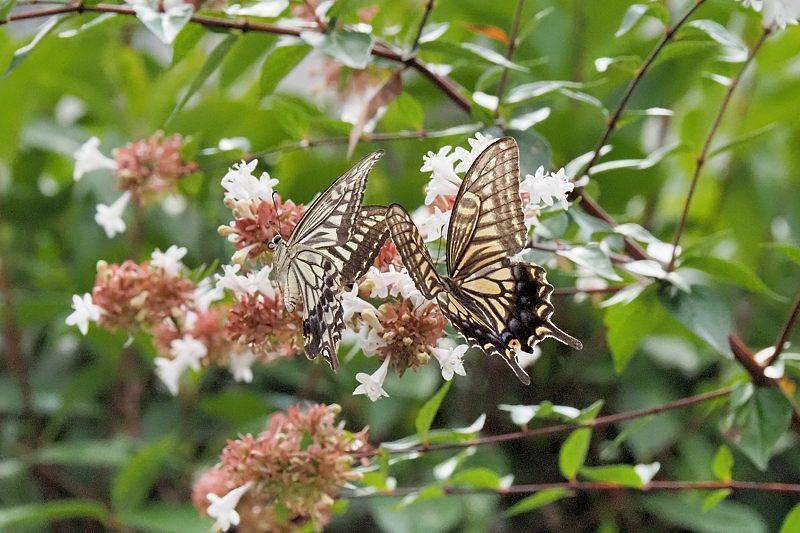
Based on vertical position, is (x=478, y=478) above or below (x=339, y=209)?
below

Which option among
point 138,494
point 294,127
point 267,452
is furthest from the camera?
point 138,494

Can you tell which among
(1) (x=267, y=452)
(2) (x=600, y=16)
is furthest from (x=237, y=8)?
(2) (x=600, y=16)

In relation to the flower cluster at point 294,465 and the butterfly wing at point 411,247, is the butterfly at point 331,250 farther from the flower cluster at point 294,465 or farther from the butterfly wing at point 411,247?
the flower cluster at point 294,465

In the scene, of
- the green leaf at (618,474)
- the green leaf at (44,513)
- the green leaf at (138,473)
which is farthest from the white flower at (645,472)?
the green leaf at (44,513)

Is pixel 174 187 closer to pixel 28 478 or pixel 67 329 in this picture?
pixel 67 329

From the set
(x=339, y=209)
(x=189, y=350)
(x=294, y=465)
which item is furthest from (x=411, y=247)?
(x=189, y=350)

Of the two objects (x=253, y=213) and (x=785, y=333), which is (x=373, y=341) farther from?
(x=785, y=333)

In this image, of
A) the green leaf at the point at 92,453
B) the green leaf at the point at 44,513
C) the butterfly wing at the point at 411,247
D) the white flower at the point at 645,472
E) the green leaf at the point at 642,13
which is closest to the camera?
the butterfly wing at the point at 411,247
